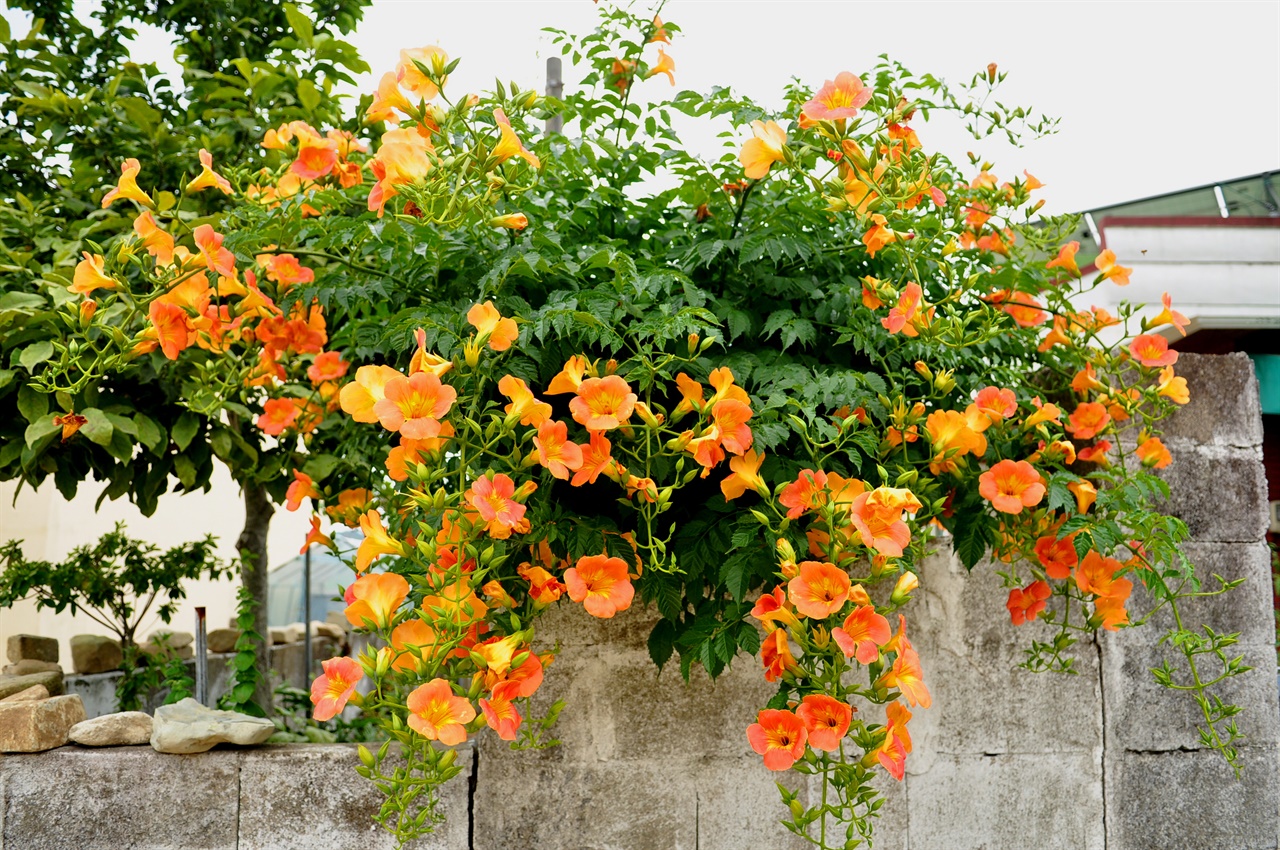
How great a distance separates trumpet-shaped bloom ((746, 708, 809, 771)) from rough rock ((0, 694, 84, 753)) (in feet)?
5.75

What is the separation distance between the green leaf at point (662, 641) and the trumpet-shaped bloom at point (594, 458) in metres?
0.49

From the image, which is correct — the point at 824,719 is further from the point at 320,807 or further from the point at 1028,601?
the point at 320,807

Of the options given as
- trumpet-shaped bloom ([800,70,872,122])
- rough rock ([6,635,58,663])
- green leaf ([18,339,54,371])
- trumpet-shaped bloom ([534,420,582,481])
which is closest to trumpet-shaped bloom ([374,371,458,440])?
trumpet-shaped bloom ([534,420,582,481])

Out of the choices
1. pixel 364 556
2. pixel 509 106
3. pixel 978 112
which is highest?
pixel 978 112

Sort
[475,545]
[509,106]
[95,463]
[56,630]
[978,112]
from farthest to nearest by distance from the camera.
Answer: [56,630], [95,463], [978,112], [509,106], [475,545]

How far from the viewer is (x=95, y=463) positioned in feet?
8.91

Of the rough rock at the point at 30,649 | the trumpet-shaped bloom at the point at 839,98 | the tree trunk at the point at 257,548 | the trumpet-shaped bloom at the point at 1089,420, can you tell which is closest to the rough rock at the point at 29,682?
the tree trunk at the point at 257,548

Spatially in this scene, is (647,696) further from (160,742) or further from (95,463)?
(95,463)

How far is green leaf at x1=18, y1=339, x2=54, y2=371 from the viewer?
2176 mm

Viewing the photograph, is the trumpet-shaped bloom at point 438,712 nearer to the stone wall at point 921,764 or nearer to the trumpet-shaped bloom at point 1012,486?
the stone wall at point 921,764

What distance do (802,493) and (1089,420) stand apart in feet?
2.81

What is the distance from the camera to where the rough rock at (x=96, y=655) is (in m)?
4.40

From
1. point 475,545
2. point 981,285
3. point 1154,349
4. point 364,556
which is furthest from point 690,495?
point 1154,349

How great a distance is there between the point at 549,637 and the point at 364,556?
72 centimetres
